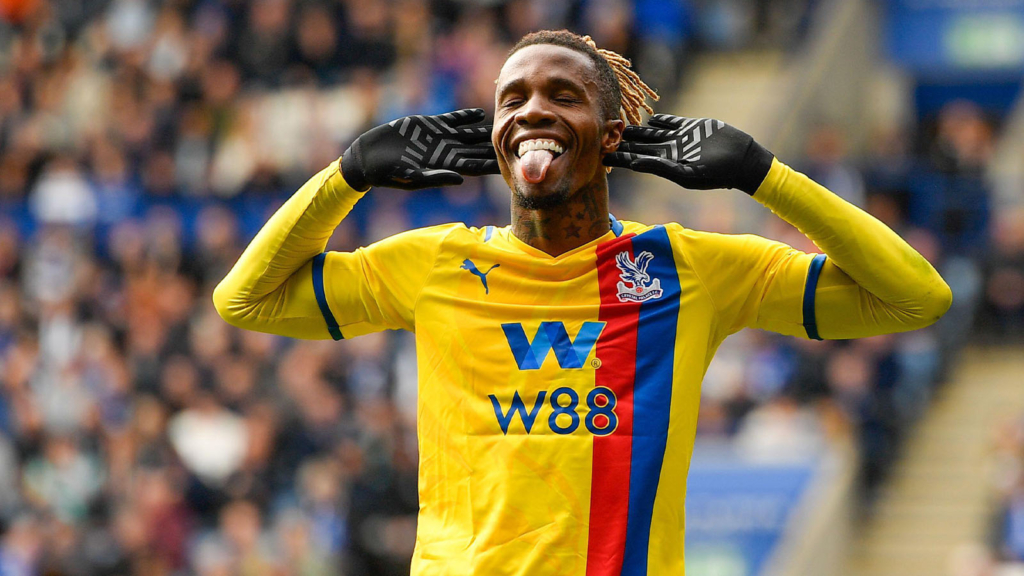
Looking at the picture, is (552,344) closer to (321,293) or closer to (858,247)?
(321,293)

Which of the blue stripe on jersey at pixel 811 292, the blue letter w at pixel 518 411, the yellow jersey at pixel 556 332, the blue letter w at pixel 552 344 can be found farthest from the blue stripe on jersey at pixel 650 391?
the blue stripe on jersey at pixel 811 292

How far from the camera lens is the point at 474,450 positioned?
3.89m

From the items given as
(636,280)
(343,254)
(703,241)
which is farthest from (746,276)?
(343,254)

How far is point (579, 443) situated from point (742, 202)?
9.63 metres

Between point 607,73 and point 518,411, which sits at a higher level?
point 607,73

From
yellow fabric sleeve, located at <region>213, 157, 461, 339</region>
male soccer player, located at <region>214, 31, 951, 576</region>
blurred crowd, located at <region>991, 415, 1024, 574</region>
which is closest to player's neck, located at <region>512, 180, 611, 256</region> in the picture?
male soccer player, located at <region>214, 31, 951, 576</region>

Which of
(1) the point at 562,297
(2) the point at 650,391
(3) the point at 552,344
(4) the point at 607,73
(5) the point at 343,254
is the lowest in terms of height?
(2) the point at 650,391

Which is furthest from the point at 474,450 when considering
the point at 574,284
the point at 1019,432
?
the point at 1019,432

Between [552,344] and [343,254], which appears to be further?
[343,254]

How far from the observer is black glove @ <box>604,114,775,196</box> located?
3.99 meters

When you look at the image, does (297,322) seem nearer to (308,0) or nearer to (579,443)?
(579,443)

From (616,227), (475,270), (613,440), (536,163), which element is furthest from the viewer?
(616,227)

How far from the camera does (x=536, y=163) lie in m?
3.97

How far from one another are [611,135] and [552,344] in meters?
0.59
